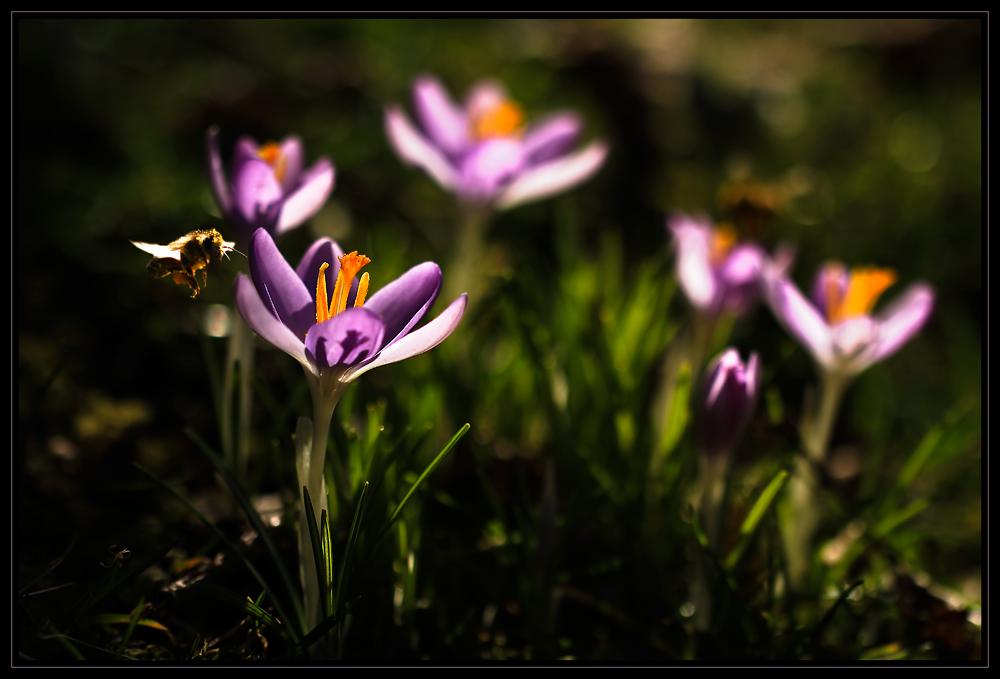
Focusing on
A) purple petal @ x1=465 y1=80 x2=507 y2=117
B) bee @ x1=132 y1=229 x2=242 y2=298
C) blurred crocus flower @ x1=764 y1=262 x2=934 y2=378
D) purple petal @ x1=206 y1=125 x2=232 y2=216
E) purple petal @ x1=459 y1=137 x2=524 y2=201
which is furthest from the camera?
purple petal @ x1=465 y1=80 x2=507 y2=117

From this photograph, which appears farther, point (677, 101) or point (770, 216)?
point (677, 101)

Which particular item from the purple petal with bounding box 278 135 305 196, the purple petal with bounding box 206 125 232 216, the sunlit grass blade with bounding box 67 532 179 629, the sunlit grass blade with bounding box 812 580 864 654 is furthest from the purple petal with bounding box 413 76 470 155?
the sunlit grass blade with bounding box 812 580 864 654

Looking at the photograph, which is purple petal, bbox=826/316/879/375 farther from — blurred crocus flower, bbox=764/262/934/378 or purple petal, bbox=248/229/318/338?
purple petal, bbox=248/229/318/338

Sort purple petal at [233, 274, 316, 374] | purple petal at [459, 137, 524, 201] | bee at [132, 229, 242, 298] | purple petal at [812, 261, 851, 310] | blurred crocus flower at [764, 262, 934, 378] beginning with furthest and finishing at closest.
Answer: purple petal at [459, 137, 524, 201] → purple petal at [812, 261, 851, 310] → blurred crocus flower at [764, 262, 934, 378] → bee at [132, 229, 242, 298] → purple petal at [233, 274, 316, 374]

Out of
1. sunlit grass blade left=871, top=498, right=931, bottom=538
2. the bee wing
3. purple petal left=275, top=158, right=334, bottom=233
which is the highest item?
the bee wing

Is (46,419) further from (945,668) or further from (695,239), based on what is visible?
(945,668)

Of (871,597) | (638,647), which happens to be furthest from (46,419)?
(871,597)

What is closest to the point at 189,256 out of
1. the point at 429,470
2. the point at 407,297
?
the point at 407,297
